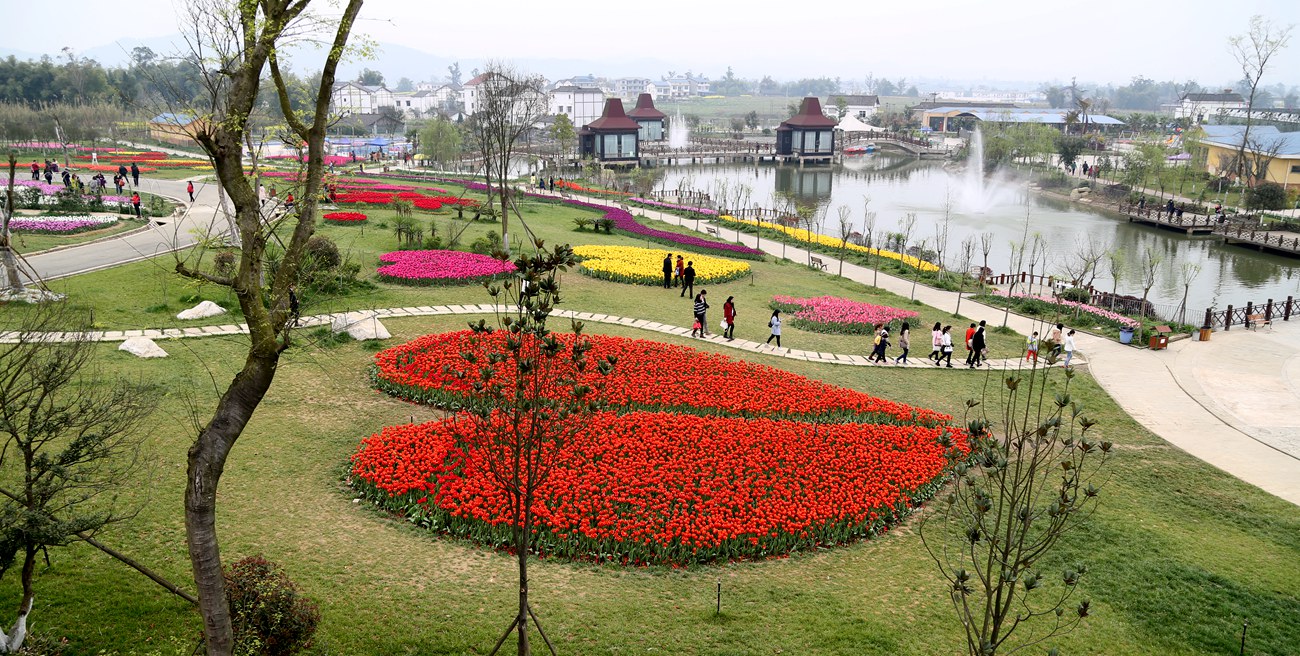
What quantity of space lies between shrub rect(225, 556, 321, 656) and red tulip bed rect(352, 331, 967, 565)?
10.1 ft

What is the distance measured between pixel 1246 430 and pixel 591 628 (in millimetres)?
15306

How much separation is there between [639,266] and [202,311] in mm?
13863

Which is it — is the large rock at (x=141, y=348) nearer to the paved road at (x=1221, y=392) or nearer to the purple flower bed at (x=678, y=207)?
the paved road at (x=1221, y=392)

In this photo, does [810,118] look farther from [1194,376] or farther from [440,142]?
[1194,376]

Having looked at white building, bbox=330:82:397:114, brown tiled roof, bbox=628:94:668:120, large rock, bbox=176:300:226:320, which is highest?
white building, bbox=330:82:397:114

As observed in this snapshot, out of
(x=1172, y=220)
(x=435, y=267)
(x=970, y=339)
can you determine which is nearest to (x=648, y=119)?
(x=1172, y=220)

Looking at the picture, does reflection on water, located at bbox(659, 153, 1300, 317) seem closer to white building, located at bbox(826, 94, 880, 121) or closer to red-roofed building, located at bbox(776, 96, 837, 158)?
red-roofed building, located at bbox(776, 96, 837, 158)

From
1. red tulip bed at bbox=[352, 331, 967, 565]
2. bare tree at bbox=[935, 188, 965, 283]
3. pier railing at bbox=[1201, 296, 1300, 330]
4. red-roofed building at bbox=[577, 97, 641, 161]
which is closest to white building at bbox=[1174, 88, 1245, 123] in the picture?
bare tree at bbox=[935, 188, 965, 283]

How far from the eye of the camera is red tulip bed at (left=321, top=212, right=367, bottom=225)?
32.5 metres

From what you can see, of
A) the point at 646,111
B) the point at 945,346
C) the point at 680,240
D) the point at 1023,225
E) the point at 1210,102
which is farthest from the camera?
the point at 1210,102

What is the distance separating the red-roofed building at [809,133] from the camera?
8881 cm

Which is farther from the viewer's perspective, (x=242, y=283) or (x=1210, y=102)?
(x=1210, y=102)

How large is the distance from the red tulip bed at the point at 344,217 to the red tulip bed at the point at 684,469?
17.4 m

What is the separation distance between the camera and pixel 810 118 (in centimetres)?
8925
